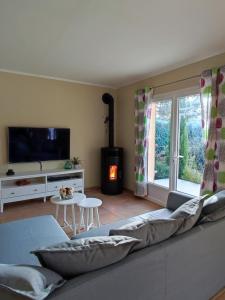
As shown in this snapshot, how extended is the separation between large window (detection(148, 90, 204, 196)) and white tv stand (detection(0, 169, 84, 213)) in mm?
1642

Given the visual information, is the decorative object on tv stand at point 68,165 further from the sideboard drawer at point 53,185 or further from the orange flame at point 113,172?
the orange flame at point 113,172

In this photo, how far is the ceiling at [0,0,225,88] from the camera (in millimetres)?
1942

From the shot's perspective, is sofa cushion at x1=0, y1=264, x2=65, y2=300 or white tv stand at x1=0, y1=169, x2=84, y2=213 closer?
sofa cushion at x1=0, y1=264, x2=65, y2=300

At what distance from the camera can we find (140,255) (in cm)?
116

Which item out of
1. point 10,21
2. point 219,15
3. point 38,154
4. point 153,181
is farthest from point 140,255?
point 38,154

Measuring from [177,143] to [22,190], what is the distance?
2.92m

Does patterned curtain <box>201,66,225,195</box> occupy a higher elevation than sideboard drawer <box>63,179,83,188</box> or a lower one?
higher

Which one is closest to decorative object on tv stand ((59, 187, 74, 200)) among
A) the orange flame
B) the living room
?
the living room

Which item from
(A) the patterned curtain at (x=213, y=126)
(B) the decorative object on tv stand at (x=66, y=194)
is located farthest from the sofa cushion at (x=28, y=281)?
(A) the patterned curtain at (x=213, y=126)

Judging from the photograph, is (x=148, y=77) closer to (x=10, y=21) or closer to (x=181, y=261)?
(x=10, y=21)

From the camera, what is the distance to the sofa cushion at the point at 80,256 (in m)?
1.02

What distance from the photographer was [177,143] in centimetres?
367

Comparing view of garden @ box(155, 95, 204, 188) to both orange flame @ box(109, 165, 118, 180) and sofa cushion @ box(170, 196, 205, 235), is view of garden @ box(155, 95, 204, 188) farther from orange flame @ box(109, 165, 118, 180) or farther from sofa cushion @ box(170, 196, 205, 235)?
sofa cushion @ box(170, 196, 205, 235)

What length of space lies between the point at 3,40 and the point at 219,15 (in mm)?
2496
